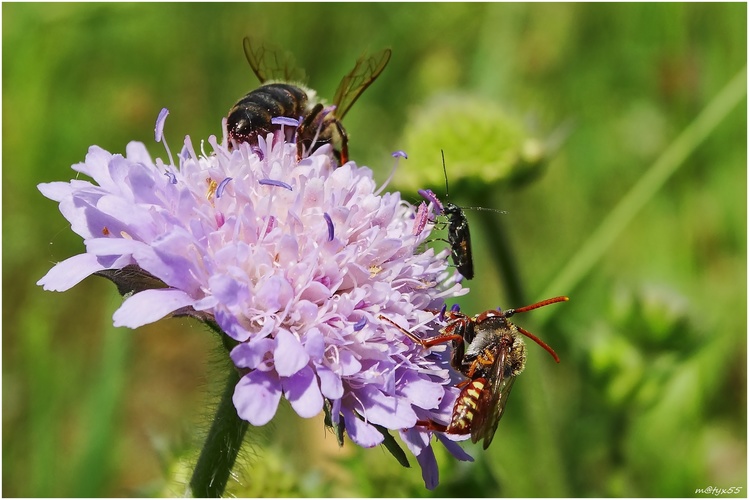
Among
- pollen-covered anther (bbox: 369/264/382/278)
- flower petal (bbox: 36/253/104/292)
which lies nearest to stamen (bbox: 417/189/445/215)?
pollen-covered anther (bbox: 369/264/382/278)

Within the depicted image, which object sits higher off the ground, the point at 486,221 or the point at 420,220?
the point at 420,220

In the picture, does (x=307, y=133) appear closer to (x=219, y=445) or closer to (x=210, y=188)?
(x=210, y=188)

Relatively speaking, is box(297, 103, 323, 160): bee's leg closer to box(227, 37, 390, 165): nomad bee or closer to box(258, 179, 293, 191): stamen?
box(227, 37, 390, 165): nomad bee

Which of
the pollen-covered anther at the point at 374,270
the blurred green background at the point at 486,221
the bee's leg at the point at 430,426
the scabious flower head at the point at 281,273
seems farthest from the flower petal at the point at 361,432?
the blurred green background at the point at 486,221

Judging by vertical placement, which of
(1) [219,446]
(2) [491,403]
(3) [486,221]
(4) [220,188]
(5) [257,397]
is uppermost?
(4) [220,188]

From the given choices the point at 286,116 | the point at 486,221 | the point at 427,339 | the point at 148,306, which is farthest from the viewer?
the point at 486,221

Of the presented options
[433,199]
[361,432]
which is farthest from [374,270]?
[361,432]
